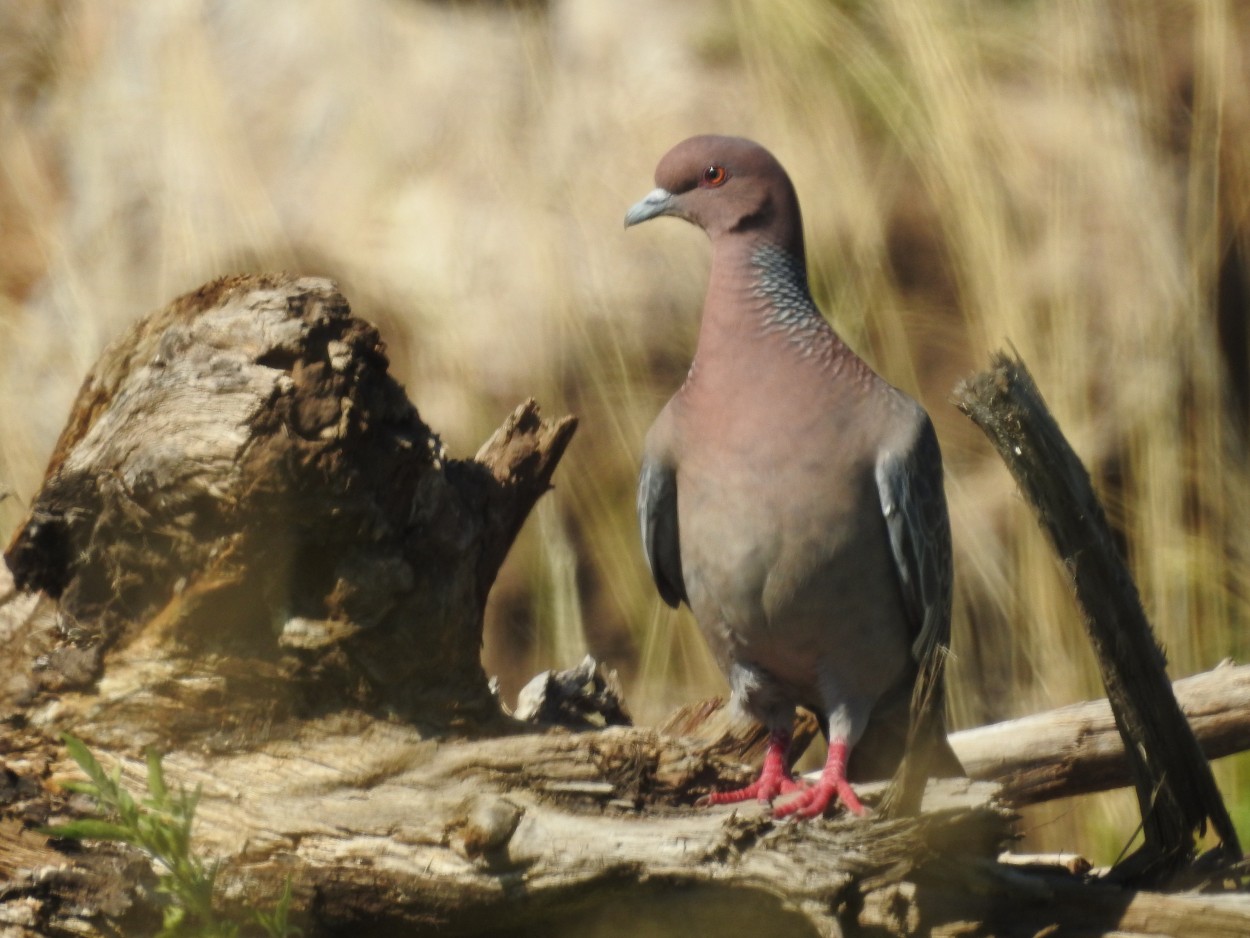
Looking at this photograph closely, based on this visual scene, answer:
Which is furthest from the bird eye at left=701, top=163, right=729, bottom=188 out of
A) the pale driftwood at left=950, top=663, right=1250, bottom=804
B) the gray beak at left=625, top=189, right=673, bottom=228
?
the pale driftwood at left=950, top=663, right=1250, bottom=804

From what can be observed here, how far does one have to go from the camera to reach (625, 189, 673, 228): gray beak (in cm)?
408

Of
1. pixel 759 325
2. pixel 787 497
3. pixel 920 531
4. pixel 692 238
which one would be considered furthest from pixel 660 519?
pixel 692 238

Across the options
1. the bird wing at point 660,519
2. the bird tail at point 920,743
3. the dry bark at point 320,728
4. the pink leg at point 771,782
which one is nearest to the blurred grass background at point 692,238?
the bird wing at point 660,519

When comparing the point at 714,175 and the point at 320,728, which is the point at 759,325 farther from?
the point at 320,728

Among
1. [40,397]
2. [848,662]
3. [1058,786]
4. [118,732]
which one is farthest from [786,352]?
[40,397]

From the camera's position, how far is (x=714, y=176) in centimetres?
398

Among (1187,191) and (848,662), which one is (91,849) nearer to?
(848,662)

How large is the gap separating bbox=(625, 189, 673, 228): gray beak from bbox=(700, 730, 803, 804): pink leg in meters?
1.49

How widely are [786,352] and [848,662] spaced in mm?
824

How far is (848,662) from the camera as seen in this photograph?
378 cm

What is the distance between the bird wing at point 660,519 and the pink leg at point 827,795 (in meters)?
0.66

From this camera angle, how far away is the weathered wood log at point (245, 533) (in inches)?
115

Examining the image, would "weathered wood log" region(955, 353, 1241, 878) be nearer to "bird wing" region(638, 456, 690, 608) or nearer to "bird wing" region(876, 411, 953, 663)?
"bird wing" region(876, 411, 953, 663)

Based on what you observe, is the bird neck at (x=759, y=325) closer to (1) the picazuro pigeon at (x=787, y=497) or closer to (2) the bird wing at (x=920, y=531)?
(1) the picazuro pigeon at (x=787, y=497)
